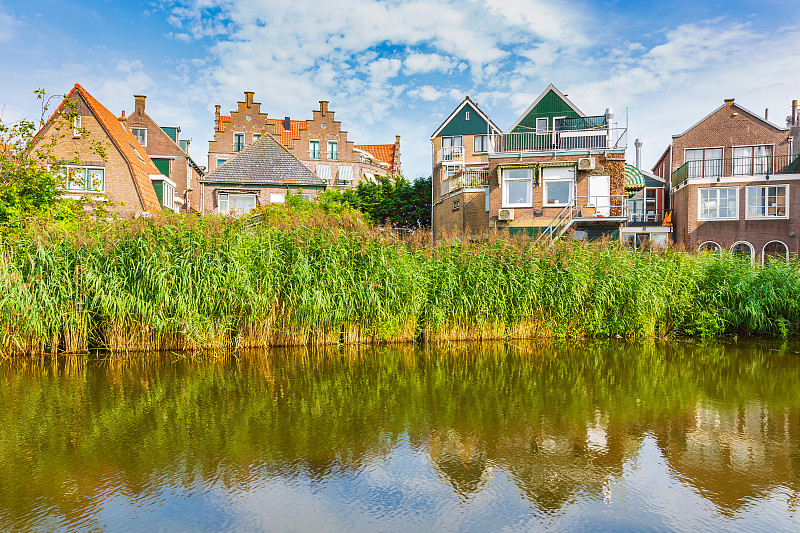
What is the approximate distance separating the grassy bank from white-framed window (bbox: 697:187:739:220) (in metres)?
17.3

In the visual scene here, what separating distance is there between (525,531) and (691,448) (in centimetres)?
251

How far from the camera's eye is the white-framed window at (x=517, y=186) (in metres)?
26.5

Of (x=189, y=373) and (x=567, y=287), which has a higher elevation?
(x=567, y=287)

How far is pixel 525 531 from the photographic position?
3805 millimetres

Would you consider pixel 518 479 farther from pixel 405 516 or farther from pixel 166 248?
pixel 166 248

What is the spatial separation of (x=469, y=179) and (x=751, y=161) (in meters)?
14.8

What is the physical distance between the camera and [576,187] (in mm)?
25766

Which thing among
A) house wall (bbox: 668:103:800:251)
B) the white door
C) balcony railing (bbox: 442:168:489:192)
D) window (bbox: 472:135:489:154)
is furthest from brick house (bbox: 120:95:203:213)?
house wall (bbox: 668:103:800:251)

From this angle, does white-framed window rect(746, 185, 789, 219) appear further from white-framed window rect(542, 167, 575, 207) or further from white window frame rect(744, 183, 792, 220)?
white-framed window rect(542, 167, 575, 207)

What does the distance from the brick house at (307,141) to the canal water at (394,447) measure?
3827 cm

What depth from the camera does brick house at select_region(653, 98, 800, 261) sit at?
27.6m

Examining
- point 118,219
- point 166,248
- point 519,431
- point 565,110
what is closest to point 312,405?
point 519,431

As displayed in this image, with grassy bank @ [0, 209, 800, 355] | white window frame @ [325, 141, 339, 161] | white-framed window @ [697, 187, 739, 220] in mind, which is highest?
white window frame @ [325, 141, 339, 161]

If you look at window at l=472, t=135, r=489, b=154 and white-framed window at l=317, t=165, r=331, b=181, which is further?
white-framed window at l=317, t=165, r=331, b=181
